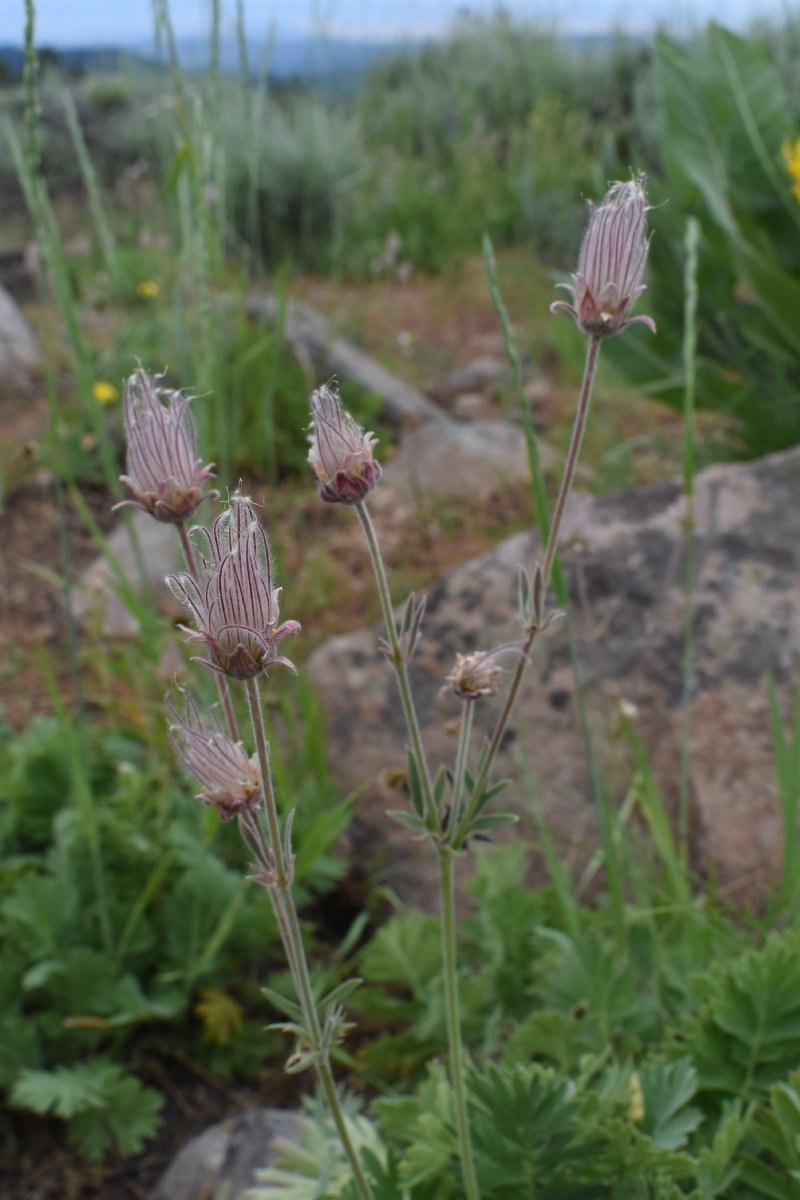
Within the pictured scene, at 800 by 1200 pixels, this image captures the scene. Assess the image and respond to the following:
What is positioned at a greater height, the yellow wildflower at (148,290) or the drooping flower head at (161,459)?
the drooping flower head at (161,459)

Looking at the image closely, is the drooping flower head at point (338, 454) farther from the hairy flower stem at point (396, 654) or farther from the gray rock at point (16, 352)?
the gray rock at point (16, 352)

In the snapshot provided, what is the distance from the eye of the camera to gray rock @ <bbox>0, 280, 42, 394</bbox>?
562cm

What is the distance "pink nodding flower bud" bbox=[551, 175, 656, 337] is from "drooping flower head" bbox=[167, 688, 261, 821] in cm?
47

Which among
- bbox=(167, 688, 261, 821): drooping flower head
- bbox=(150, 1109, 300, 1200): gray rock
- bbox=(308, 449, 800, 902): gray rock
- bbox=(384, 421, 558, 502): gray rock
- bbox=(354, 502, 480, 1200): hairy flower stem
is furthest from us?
bbox=(384, 421, 558, 502): gray rock

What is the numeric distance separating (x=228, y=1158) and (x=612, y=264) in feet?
5.00

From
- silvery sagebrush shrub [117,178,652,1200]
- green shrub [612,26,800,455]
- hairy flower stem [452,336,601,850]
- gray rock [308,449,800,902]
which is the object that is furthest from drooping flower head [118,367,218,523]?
green shrub [612,26,800,455]

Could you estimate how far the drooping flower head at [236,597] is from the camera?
2.77 ft

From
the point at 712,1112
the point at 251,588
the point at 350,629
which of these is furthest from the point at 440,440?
the point at 251,588

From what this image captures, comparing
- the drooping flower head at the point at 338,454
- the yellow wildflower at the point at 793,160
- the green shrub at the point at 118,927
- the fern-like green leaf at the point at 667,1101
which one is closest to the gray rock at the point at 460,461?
the yellow wildflower at the point at 793,160

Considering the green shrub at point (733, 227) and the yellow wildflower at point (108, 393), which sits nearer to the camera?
the green shrub at point (733, 227)

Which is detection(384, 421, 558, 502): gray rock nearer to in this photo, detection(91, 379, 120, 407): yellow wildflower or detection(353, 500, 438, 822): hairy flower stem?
detection(91, 379, 120, 407): yellow wildflower

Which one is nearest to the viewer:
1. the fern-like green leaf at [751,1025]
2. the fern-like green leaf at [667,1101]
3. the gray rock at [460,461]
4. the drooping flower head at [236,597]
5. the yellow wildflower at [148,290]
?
the drooping flower head at [236,597]

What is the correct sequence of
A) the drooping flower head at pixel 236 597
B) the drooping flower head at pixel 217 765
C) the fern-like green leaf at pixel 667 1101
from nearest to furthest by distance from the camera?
the drooping flower head at pixel 236 597
the drooping flower head at pixel 217 765
the fern-like green leaf at pixel 667 1101

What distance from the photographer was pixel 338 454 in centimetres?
100
